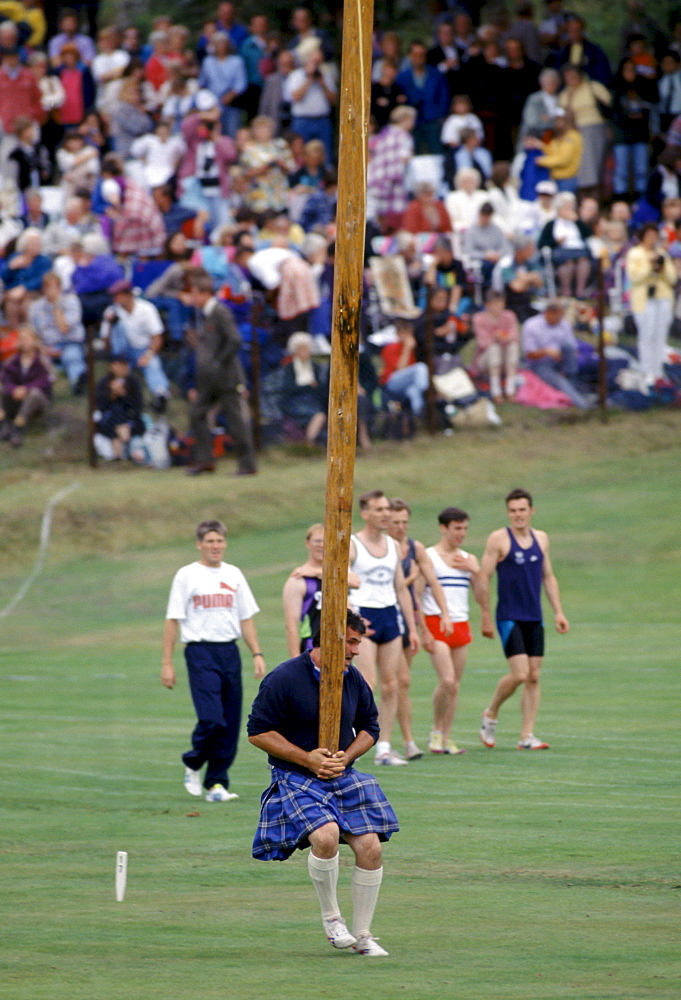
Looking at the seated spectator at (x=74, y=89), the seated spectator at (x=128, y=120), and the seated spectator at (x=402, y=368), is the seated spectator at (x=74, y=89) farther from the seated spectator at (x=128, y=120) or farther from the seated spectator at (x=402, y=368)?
the seated spectator at (x=402, y=368)

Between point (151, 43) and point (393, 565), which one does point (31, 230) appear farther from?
point (393, 565)

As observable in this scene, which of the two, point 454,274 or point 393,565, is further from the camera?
point 454,274

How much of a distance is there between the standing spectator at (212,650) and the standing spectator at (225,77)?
1661 cm

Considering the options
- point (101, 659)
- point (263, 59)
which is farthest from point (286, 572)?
point (263, 59)

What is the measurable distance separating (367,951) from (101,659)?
10971 millimetres

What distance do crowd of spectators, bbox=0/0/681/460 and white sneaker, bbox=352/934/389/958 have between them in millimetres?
16315

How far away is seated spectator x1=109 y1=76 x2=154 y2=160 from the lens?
27172 millimetres

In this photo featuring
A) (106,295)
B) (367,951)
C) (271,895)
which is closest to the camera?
(367,951)

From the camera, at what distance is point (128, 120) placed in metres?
27.2

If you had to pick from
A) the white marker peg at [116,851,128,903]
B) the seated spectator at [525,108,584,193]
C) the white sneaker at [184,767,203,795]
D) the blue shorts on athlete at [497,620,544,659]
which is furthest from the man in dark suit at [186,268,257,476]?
the white marker peg at [116,851,128,903]

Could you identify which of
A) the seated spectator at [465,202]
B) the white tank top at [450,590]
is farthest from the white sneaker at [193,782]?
the seated spectator at [465,202]

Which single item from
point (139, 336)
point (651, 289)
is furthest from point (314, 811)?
point (651, 289)

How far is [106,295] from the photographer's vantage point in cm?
2434

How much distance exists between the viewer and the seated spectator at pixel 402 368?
959 inches
